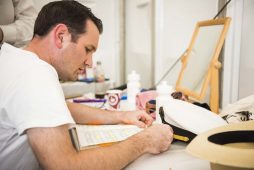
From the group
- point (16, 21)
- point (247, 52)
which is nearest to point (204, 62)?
point (247, 52)

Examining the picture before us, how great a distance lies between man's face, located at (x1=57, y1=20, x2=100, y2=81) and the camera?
0.96 m

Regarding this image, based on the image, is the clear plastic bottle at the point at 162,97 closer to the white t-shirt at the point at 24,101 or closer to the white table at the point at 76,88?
the white t-shirt at the point at 24,101

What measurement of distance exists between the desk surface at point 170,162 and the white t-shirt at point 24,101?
24cm

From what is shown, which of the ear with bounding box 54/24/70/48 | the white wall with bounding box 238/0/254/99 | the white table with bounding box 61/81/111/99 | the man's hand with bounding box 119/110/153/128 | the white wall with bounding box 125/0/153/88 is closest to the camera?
the ear with bounding box 54/24/70/48

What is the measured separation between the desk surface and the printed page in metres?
0.19

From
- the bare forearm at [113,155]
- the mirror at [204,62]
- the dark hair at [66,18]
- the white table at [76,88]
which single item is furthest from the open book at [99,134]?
the white table at [76,88]

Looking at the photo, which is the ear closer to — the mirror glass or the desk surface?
the desk surface

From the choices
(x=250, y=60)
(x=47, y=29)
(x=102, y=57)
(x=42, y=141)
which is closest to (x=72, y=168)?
(x=42, y=141)

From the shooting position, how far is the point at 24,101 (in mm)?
700

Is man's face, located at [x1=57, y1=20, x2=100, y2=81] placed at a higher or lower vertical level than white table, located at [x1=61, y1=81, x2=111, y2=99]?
higher

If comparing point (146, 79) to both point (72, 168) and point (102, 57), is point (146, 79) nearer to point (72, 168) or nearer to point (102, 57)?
point (102, 57)

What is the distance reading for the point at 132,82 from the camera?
1.49 m

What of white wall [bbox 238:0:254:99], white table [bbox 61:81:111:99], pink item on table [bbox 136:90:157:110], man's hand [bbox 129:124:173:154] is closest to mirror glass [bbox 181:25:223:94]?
white wall [bbox 238:0:254:99]

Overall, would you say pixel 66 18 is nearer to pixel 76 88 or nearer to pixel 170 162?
pixel 170 162
